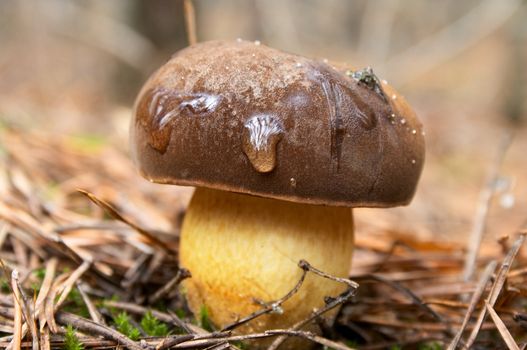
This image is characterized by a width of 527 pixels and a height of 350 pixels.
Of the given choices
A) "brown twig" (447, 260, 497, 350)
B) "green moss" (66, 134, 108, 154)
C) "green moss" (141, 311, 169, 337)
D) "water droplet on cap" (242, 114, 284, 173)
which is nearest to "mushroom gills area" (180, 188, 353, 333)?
"green moss" (141, 311, 169, 337)

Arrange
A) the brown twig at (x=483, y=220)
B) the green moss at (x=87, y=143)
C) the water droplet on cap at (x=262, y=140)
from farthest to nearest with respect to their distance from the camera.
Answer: the green moss at (x=87, y=143), the brown twig at (x=483, y=220), the water droplet on cap at (x=262, y=140)

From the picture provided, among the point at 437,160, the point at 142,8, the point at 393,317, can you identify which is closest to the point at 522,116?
the point at 437,160

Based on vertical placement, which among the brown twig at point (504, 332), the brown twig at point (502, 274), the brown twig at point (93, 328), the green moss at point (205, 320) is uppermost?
the brown twig at point (502, 274)

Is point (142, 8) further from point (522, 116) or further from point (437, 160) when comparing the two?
point (522, 116)

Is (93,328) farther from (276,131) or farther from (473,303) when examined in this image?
(473,303)

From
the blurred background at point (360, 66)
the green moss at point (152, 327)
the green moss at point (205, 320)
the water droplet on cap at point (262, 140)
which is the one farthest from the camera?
the blurred background at point (360, 66)

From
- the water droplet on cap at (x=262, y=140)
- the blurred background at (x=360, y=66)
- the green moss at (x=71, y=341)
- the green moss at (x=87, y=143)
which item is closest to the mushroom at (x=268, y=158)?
the water droplet on cap at (x=262, y=140)

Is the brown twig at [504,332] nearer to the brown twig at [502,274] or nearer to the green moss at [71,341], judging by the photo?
the brown twig at [502,274]
